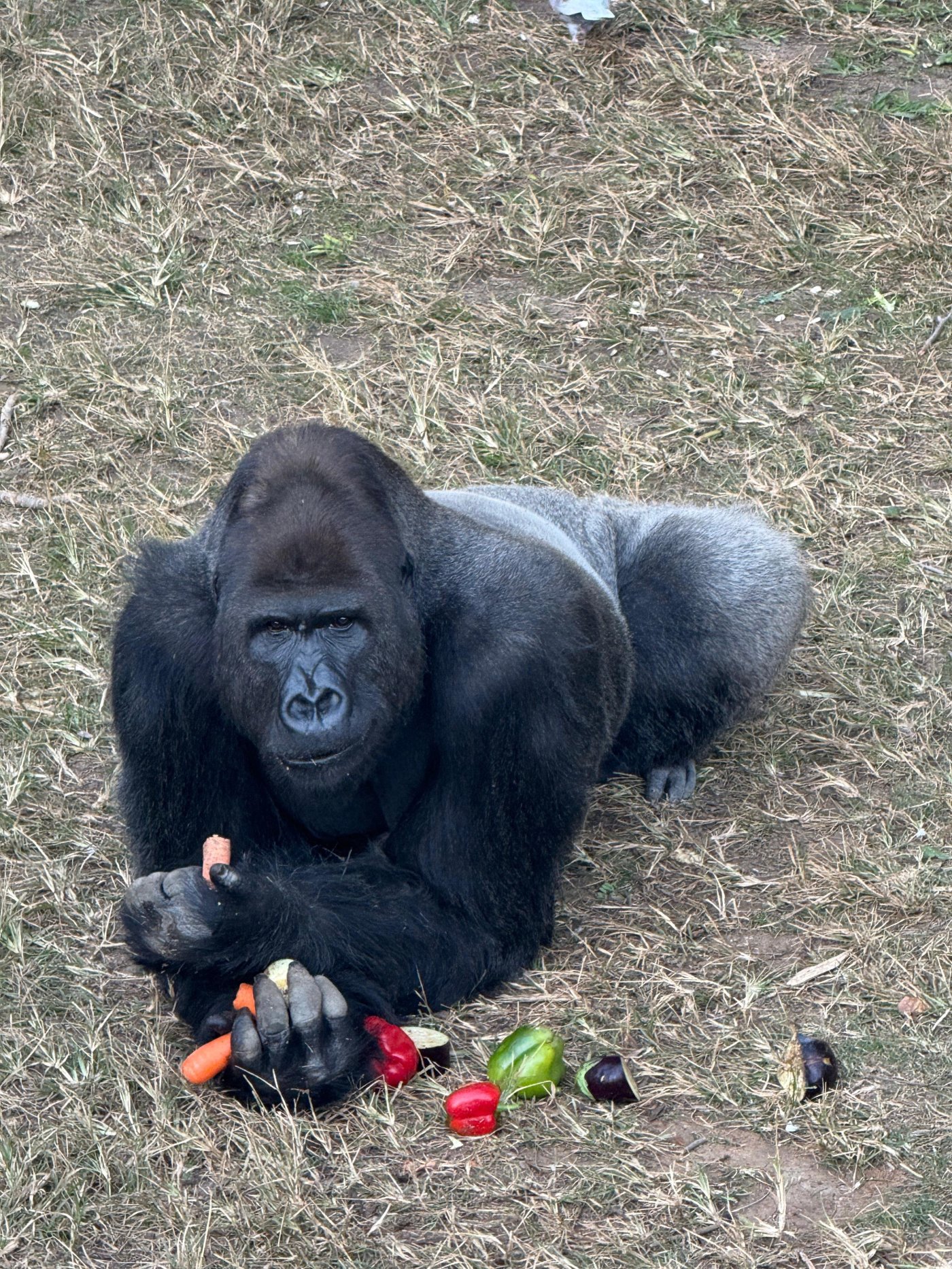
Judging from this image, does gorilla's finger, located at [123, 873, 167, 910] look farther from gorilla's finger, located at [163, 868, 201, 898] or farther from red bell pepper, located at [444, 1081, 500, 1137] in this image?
red bell pepper, located at [444, 1081, 500, 1137]

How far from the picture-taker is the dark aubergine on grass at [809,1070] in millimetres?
4453

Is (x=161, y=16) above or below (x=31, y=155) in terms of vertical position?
above

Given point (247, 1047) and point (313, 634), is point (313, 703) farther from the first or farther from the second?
point (247, 1047)

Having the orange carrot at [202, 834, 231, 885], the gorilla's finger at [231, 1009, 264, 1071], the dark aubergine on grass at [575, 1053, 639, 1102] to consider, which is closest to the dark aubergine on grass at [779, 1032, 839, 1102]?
the dark aubergine on grass at [575, 1053, 639, 1102]

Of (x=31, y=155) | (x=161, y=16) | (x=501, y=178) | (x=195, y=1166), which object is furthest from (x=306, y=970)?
(x=161, y=16)

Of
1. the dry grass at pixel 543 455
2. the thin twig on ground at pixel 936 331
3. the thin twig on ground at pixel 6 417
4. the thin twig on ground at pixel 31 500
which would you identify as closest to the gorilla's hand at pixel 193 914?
the dry grass at pixel 543 455

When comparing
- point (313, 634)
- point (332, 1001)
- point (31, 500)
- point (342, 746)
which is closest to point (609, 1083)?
point (332, 1001)

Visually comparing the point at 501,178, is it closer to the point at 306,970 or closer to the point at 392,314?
the point at 392,314

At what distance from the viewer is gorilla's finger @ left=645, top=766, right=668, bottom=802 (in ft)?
19.8

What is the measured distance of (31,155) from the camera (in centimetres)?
927

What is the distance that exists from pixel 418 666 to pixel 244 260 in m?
4.62

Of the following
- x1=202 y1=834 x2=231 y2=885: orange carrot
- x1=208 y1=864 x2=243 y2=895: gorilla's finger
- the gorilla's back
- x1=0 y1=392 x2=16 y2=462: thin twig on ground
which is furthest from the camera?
x1=0 y1=392 x2=16 y2=462: thin twig on ground

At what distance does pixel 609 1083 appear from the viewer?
4.46 meters

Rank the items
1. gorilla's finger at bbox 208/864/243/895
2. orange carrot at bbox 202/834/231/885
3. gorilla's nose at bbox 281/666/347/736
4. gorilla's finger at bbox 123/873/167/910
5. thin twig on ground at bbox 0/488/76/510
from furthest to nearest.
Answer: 1. thin twig on ground at bbox 0/488/76/510
2. orange carrot at bbox 202/834/231/885
3. gorilla's finger at bbox 123/873/167/910
4. gorilla's finger at bbox 208/864/243/895
5. gorilla's nose at bbox 281/666/347/736
